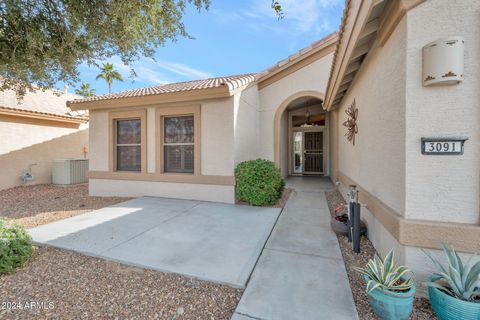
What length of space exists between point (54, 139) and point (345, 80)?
45.5ft

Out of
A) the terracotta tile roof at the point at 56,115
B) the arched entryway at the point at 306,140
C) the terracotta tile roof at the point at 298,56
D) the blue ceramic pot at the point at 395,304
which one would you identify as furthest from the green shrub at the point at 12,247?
the arched entryway at the point at 306,140

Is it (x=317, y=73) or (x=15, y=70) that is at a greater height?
(x=317, y=73)

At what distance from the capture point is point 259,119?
9.66 m

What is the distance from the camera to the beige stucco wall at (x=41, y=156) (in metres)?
9.79

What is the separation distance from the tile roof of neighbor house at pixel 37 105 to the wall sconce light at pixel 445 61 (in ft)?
43.7

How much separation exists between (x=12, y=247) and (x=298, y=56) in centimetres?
976

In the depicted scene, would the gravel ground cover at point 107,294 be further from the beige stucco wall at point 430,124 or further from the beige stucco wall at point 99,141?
the beige stucco wall at point 99,141

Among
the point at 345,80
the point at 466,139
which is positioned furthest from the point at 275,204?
the point at 466,139

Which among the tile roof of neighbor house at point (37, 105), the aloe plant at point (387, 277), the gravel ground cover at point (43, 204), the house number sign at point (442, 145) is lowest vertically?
the gravel ground cover at point (43, 204)

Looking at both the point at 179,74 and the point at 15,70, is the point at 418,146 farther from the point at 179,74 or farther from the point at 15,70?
the point at 179,74

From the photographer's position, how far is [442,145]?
237 cm

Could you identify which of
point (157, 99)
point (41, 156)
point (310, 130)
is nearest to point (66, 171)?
point (41, 156)

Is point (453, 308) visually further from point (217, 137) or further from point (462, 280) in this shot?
point (217, 137)

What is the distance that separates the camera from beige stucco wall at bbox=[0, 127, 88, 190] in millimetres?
9789
